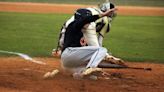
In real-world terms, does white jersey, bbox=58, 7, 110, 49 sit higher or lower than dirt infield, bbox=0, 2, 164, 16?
higher

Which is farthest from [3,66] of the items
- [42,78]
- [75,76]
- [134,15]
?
[134,15]

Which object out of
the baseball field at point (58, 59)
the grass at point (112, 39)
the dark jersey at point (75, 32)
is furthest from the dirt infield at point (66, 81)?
the grass at point (112, 39)

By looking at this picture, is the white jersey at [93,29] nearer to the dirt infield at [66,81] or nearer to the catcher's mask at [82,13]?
the catcher's mask at [82,13]

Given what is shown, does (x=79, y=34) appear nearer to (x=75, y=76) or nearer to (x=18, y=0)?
(x=75, y=76)

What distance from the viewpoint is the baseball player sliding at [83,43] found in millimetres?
8773

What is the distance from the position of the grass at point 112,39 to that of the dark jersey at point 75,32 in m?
4.58

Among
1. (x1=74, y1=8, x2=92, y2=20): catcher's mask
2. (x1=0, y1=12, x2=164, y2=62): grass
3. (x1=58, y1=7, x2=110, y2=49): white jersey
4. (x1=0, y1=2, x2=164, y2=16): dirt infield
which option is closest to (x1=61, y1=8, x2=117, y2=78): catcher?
(x1=74, y1=8, x2=92, y2=20): catcher's mask

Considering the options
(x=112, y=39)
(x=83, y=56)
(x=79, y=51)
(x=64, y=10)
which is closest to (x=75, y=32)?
(x=79, y=51)

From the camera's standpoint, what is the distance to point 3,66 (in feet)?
36.9

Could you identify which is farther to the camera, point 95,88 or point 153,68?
point 153,68

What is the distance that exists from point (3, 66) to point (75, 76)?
269cm

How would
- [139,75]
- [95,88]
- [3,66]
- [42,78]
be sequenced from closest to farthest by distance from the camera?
1. [95,88]
2. [42,78]
3. [139,75]
4. [3,66]

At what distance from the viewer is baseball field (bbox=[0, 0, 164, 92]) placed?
8.53 m

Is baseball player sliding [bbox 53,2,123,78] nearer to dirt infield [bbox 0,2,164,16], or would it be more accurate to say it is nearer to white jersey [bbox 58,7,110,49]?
white jersey [bbox 58,7,110,49]
